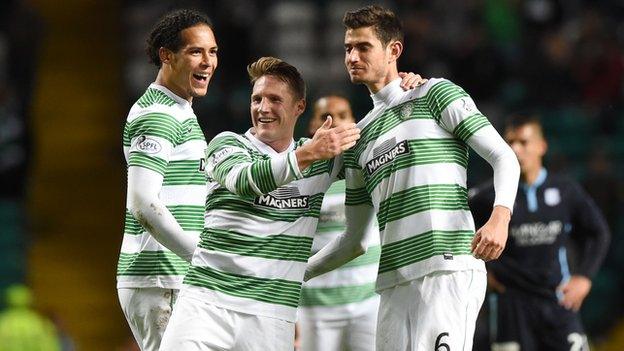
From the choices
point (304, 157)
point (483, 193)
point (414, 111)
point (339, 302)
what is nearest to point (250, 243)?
point (304, 157)

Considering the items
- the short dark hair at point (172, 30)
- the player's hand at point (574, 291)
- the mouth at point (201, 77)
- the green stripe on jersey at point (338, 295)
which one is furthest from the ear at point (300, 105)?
the player's hand at point (574, 291)

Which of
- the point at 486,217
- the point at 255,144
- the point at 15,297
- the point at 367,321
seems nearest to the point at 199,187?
the point at 255,144

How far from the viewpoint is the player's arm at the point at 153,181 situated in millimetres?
5910

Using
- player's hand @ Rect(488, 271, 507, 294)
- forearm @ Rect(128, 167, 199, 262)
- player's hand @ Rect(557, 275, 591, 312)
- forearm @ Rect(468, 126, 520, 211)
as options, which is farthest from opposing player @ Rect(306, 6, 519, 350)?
player's hand @ Rect(488, 271, 507, 294)

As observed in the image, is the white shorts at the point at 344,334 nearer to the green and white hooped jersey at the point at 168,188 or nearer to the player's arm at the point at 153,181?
the green and white hooped jersey at the point at 168,188

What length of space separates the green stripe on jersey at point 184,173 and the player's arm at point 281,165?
19.4 inches

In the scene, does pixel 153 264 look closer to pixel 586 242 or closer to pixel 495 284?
pixel 495 284

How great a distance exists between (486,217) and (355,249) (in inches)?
95.2

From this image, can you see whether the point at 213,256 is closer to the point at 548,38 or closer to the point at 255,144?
the point at 255,144

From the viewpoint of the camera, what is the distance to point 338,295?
7641 mm

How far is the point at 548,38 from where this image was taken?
570 inches

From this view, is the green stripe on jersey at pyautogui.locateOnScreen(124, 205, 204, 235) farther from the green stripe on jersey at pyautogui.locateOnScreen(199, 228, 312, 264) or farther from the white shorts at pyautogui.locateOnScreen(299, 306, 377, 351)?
the white shorts at pyautogui.locateOnScreen(299, 306, 377, 351)

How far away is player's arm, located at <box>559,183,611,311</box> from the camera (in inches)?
329

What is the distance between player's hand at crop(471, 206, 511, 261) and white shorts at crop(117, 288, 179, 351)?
1.49 meters
